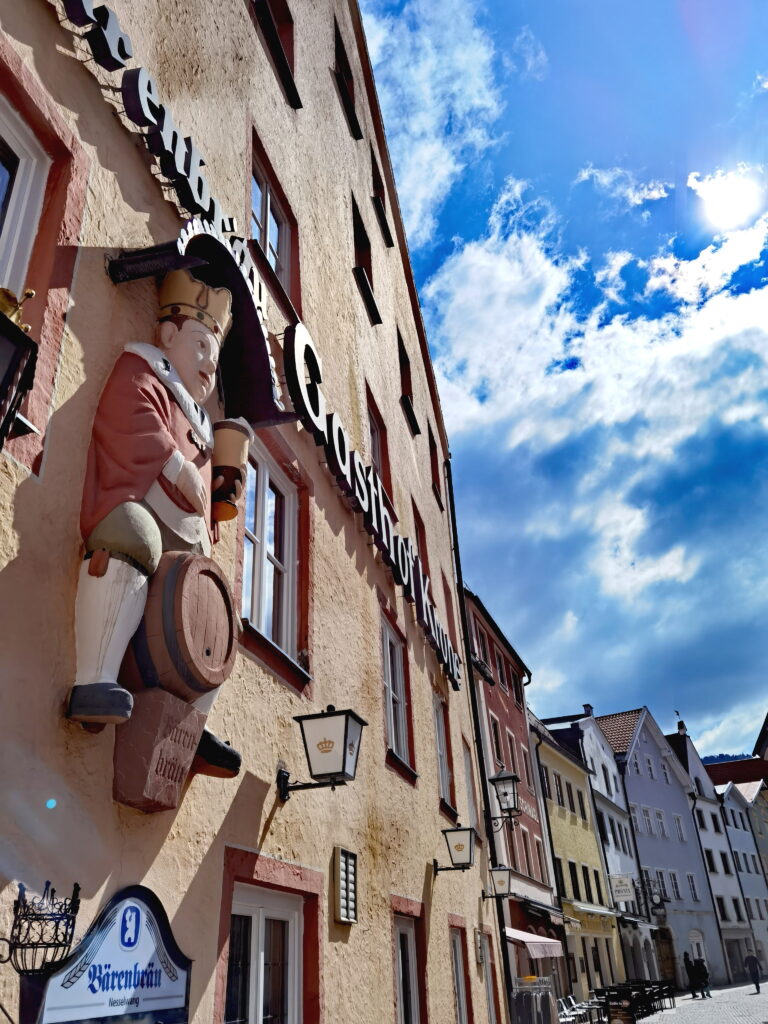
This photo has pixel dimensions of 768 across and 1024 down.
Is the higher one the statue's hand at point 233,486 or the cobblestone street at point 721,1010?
the statue's hand at point 233,486

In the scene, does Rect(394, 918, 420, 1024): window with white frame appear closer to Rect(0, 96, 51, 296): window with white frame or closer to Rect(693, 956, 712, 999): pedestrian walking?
Rect(0, 96, 51, 296): window with white frame

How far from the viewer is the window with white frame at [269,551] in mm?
5969

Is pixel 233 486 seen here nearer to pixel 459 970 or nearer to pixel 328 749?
pixel 328 749

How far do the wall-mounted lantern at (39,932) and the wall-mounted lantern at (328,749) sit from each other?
255cm

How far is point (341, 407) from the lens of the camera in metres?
8.87

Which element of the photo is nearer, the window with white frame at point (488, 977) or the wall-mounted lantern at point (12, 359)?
the wall-mounted lantern at point (12, 359)

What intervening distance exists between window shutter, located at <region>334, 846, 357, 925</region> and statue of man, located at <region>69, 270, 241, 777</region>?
2277 mm

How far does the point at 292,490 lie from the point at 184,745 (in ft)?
11.8

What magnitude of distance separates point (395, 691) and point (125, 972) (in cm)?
683

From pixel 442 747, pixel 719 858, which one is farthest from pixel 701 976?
pixel 442 747

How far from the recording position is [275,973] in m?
5.20

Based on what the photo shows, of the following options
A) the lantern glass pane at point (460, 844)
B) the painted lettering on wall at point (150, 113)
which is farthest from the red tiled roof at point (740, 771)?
the painted lettering on wall at point (150, 113)

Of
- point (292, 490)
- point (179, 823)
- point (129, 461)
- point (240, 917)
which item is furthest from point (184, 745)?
point (292, 490)

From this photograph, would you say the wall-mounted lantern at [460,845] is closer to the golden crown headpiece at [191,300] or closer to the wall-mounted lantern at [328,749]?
the wall-mounted lantern at [328,749]
